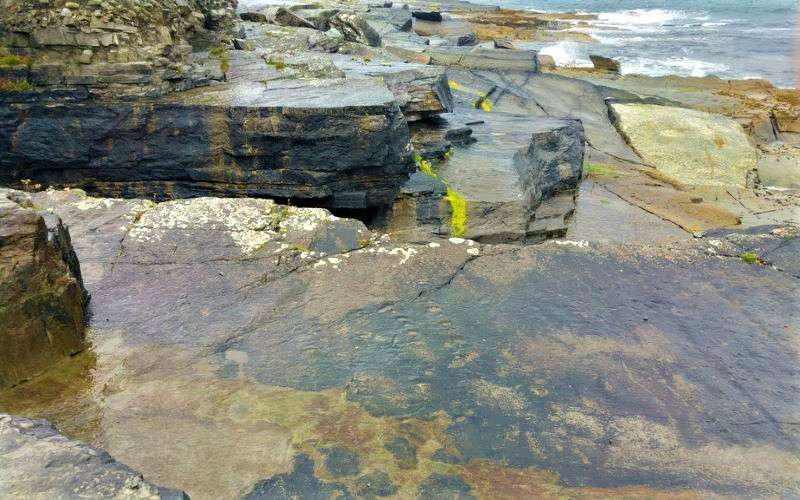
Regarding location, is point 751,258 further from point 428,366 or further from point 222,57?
point 222,57

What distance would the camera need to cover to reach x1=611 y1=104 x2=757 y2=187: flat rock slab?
34.4 feet

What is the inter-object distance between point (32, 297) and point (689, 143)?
10.7 m

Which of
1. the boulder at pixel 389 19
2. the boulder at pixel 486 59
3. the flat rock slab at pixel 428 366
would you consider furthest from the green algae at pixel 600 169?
the boulder at pixel 389 19

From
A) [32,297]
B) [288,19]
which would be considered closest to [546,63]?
[288,19]

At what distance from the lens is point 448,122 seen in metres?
8.48

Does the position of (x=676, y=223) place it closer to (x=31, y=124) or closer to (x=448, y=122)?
(x=448, y=122)

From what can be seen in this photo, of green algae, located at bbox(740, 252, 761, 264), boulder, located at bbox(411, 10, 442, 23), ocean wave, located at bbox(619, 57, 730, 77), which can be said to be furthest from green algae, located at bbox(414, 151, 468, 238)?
boulder, located at bbox(411, 10, 442, 23)

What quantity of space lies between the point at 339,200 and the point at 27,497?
4.58 m

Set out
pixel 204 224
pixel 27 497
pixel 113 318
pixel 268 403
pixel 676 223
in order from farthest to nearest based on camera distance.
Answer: pixel 676 223, pixel 204 224, pixel 113 318, pixel 268 403, pixel 27 497

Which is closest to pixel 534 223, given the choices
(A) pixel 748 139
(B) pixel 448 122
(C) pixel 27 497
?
(B) pixel 448 122

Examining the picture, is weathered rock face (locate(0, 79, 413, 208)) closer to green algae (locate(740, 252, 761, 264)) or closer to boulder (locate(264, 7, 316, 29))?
green algae (locate(740, 252, 761, 264))

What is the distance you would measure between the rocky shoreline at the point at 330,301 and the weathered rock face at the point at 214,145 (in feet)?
0.07

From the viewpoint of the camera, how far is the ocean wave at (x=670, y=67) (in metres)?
22.4

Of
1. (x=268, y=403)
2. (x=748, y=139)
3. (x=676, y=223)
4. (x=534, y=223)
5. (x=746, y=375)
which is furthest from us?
(x=748, y=139)
